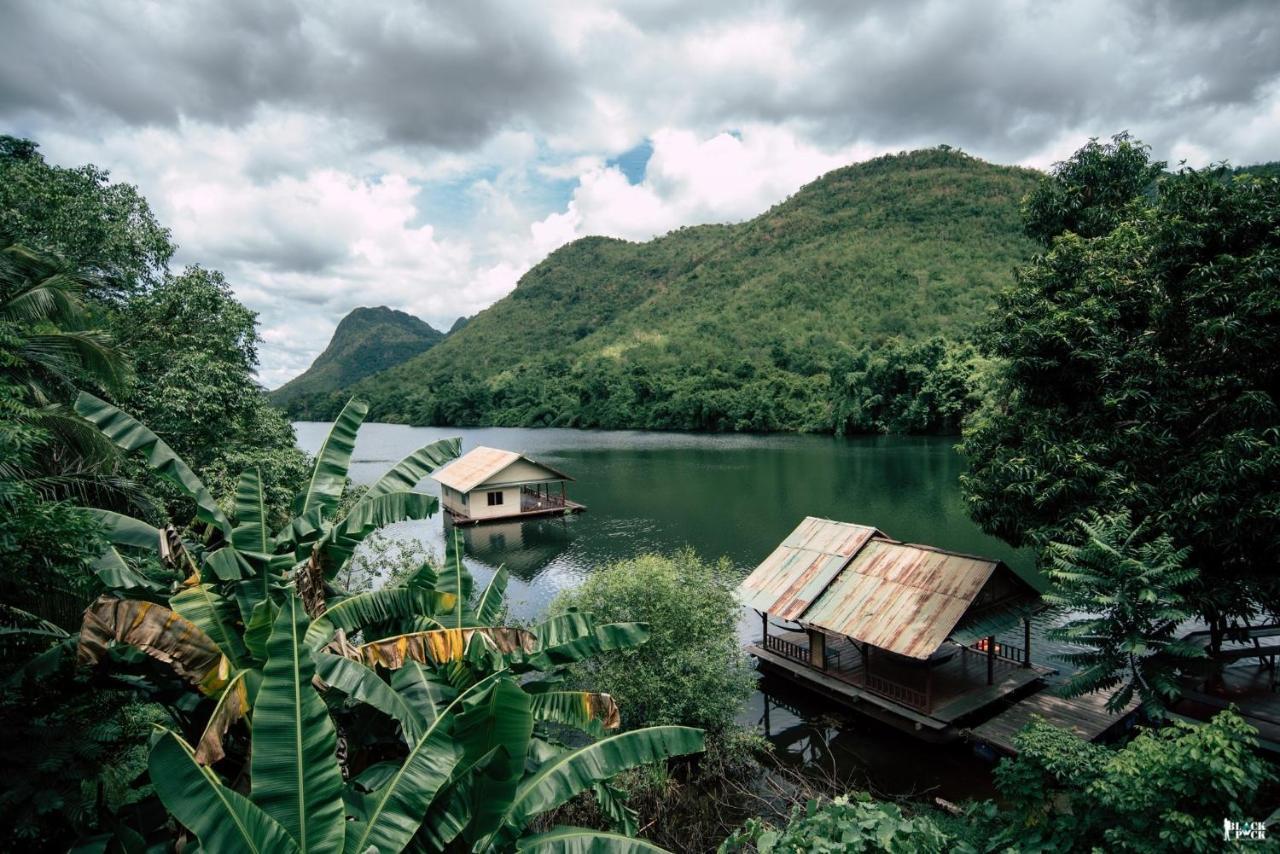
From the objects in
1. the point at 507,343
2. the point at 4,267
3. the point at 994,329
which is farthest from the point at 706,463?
the point at 507,343

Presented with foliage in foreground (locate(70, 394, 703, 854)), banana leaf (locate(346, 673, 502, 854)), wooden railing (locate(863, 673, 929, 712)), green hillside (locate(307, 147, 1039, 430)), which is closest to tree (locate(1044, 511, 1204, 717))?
wooden railing (locate(863, 673, 929, 712))

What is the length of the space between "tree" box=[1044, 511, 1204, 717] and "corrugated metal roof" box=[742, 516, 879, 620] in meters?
5.13

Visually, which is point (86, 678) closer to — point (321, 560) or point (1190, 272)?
point (321, 560)

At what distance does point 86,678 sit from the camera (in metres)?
5.49

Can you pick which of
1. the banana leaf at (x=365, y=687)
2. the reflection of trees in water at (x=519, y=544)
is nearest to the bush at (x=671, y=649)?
the banana leaf at (x=365, y=687)

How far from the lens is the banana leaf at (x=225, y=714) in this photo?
4.36m

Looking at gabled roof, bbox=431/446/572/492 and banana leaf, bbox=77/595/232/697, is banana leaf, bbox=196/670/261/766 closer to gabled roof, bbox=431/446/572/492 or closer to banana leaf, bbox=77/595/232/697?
banana leaf, bbox=77/595/232/697

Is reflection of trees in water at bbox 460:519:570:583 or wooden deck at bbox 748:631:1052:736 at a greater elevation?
reflection of trees in water at bbox 460:519:570:583

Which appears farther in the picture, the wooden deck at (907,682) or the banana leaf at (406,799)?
the wooden deck at (907,682)

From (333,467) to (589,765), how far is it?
4.14 meters

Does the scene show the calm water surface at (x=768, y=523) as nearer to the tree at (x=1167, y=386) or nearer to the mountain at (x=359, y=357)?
the tree at (x=1167, y=386)

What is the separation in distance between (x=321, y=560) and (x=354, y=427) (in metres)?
1.54

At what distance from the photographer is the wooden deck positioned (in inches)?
471

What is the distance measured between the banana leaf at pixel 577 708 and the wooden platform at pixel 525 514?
25031 millimetres
